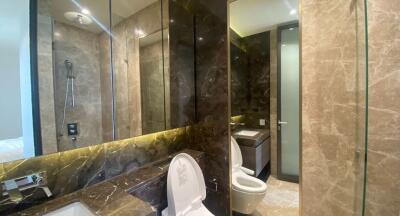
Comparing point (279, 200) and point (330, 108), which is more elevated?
point (330, 108)

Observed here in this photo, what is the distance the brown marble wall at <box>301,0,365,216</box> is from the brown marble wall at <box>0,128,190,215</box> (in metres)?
1.32

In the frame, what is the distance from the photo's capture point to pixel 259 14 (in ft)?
5.16

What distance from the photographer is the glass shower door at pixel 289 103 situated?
54.2 inches

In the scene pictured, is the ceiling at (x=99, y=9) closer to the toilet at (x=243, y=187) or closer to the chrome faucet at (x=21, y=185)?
the chrome faucet at (x=21, y=185)

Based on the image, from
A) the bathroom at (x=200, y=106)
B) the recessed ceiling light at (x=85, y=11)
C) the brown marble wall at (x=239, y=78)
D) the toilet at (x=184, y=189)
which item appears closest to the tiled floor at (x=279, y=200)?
the bathroom at (x=200, y=106)

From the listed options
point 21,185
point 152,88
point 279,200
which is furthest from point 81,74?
point 279,200

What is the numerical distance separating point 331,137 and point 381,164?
29 cm

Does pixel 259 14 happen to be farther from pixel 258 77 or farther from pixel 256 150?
pixel 256 150

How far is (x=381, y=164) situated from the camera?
106cm

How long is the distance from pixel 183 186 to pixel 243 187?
2.26 ft


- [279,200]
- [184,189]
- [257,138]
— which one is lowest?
[279,200]

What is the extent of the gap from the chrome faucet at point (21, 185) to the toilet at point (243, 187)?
4.80 ft

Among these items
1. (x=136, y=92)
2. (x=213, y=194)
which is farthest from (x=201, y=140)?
(x=136, y=92)

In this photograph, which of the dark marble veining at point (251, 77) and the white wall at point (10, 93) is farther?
the dark marble veining at point (251, 77)
